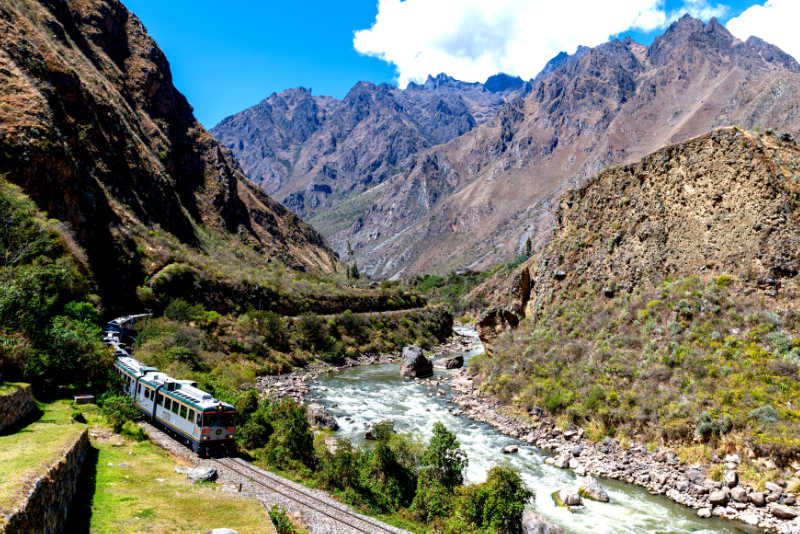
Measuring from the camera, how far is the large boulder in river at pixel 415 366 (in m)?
48.2

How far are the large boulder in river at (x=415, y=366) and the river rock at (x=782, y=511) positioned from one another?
111 ft

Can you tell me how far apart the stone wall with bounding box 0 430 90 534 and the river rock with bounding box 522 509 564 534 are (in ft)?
44.8

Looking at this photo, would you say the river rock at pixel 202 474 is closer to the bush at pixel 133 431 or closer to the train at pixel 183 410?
the train at pixel 183 410

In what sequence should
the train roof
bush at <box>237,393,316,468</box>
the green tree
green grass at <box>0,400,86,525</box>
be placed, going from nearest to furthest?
green grass at <box>0,400,86,525</box> < the green tree < the train roof < bush at <box>237,393,316,468</box>

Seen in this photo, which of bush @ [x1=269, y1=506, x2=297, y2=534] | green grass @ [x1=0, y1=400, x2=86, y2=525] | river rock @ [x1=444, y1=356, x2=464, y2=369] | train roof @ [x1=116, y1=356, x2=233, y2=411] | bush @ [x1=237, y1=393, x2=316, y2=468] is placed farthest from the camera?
river rock @ [x1=444, y1=356, x2=464, y2=369]

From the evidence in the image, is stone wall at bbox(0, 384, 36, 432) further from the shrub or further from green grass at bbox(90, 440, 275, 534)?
the shrub

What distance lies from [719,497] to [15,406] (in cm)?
2811

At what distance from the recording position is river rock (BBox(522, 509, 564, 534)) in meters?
14.6

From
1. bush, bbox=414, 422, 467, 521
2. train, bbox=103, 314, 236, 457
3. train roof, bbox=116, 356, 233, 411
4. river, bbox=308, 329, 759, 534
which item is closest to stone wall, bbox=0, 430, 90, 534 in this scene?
train, bbox=103, 314, 236, 457

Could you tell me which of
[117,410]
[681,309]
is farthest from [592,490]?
[117,410]

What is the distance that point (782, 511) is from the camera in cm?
1653

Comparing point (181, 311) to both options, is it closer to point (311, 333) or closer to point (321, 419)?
point (311, 333)

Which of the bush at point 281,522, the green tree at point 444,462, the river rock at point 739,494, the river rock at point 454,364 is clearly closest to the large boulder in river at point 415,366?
the river rock at point 454,364

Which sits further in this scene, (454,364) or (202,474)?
(454,364)
